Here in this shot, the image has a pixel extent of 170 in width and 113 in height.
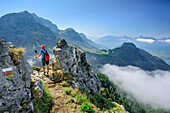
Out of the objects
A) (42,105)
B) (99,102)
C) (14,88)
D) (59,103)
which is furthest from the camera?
(99,102)

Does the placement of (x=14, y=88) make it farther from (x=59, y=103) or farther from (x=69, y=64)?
(x=69, y=64)

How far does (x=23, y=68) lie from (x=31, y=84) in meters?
2.01

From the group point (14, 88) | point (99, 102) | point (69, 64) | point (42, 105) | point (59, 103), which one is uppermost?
point (69, 64)

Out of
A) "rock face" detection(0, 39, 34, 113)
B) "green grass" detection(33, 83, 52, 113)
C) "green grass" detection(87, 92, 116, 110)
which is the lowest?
"green grass" detection(87, 92, 116, 110)

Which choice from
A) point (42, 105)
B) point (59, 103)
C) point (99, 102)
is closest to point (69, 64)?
point (59, 103)

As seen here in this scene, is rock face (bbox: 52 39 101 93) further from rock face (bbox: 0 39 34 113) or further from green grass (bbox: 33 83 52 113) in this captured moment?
rock face (bbox: 0 39 34 113)

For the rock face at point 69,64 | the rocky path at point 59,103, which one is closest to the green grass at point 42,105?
the rocky path at point 59,103

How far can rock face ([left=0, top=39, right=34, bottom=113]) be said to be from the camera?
6.70m

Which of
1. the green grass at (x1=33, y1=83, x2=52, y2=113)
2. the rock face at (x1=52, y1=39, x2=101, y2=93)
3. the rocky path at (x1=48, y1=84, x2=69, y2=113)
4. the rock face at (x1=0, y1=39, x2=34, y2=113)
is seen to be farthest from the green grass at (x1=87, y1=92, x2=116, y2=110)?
the rock face at (x1=0, y1=39, x2=34, y2=113)

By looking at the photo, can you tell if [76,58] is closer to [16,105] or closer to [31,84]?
[31,84]

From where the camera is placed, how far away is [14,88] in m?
7.43

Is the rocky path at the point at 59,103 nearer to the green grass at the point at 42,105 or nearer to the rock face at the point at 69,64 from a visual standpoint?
the green grass at the point at 42,105

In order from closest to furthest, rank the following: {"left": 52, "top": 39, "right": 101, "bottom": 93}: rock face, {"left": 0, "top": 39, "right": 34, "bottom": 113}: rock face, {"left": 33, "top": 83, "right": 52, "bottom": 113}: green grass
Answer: {"left": 0, "top": 39, "right": 34, "bottom": 113}: rock face
{"left": 33, "top": 83, "right": 52, "bottom": 113}: green grass
{"left": 52, "top": 39, "right": 101, "bottom": 93}: rock face

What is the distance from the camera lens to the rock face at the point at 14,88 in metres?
6.70
